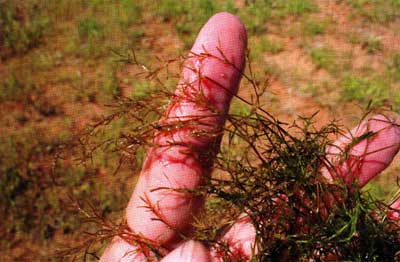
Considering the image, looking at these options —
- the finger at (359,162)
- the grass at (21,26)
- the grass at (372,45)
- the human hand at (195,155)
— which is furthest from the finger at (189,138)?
the grass at (21,26)

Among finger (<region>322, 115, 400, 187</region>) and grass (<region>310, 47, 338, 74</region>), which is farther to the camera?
grass (<region>310, 47, 338, 74</region>)

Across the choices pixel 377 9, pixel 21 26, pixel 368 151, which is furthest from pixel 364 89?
pixel 21 26

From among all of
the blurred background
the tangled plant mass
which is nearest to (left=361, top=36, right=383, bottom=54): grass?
the blurred background

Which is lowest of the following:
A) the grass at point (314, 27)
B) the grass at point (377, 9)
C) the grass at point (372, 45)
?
the grass at point (372, 45)

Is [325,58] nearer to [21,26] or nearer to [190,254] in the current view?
[21,26]

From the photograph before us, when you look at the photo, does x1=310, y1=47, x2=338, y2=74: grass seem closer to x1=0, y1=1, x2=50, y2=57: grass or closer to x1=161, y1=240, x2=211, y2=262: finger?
x1=0, y1=1, x2=50, y2=57: grass

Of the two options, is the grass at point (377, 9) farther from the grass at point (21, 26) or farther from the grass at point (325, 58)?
the grass at point (21, 26)

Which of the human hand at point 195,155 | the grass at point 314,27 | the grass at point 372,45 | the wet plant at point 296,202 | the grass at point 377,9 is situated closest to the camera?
the wet plant at point 296,202
